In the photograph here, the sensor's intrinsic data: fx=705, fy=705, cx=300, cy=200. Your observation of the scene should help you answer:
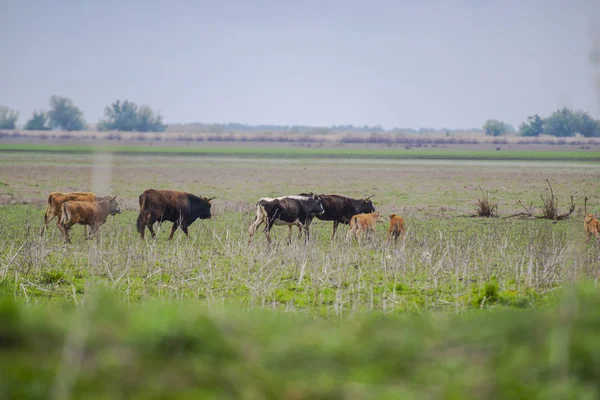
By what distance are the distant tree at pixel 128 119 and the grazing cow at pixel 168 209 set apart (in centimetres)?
14585

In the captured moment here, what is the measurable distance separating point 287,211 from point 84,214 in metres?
6.26

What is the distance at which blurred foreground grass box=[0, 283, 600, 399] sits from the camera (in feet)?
10.4

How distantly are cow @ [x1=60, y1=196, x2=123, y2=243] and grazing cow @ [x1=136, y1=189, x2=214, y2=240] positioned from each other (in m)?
1.17

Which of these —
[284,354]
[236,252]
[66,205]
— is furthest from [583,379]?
[66,205]

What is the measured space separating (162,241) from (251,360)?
1928cm

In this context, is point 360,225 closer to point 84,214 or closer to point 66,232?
point 84,214

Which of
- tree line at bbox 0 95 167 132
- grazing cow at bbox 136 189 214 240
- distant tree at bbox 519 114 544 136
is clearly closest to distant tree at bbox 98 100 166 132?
tree line at bbox 0 95 167 132

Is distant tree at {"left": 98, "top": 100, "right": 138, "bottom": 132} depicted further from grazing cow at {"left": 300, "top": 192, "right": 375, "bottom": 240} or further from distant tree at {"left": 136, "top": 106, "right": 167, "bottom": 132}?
grazing cow at {"left": 300, "top": 192, "right": 375, "bottom": 240}

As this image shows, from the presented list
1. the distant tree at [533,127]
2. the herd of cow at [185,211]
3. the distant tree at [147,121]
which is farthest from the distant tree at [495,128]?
the herd of cow at [185,211]

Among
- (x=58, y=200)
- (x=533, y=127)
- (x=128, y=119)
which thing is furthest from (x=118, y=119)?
(x=58, y=200)

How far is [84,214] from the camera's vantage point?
2141 centimetres

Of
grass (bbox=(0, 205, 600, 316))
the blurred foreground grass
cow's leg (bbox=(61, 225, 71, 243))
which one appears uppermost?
the blurred foreground grass

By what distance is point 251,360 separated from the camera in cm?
338

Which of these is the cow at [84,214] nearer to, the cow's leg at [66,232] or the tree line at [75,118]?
the cow's leg at [66,232]
